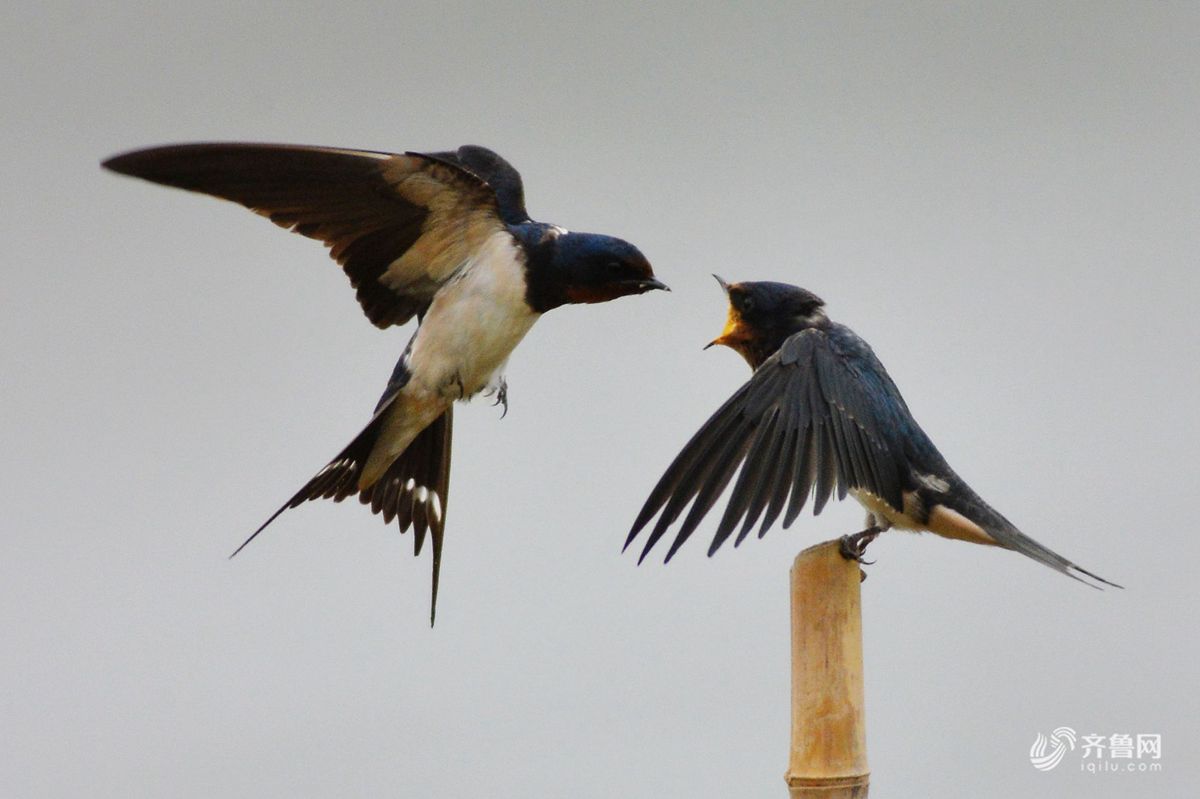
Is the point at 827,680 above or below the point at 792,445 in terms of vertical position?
below

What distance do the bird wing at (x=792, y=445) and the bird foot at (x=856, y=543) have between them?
0.05m

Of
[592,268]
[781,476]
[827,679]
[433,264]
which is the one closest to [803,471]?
[781,476]

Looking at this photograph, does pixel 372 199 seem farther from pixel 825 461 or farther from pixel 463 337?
pixel 825 461

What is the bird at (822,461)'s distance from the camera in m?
2.04

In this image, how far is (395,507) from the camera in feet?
9.72

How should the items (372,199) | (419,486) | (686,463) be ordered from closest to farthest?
(686,463) < (372,199) < (419,486)

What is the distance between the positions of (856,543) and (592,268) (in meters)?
0.72

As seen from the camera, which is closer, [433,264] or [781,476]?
[781,476]

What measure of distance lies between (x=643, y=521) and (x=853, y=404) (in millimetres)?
527

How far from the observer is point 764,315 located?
9.37 ft

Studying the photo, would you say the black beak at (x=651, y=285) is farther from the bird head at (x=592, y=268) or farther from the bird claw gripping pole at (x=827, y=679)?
the bird claw gripping pole at (x=827, y=679)

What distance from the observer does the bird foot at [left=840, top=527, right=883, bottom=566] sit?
78.3 inches

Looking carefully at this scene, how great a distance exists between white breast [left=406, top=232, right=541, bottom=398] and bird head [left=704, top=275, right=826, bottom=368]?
1.17 feet

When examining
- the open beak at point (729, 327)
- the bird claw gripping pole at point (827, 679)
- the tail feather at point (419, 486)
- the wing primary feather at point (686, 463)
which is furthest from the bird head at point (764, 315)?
the bird claw gripping pole at point (827, 679)
